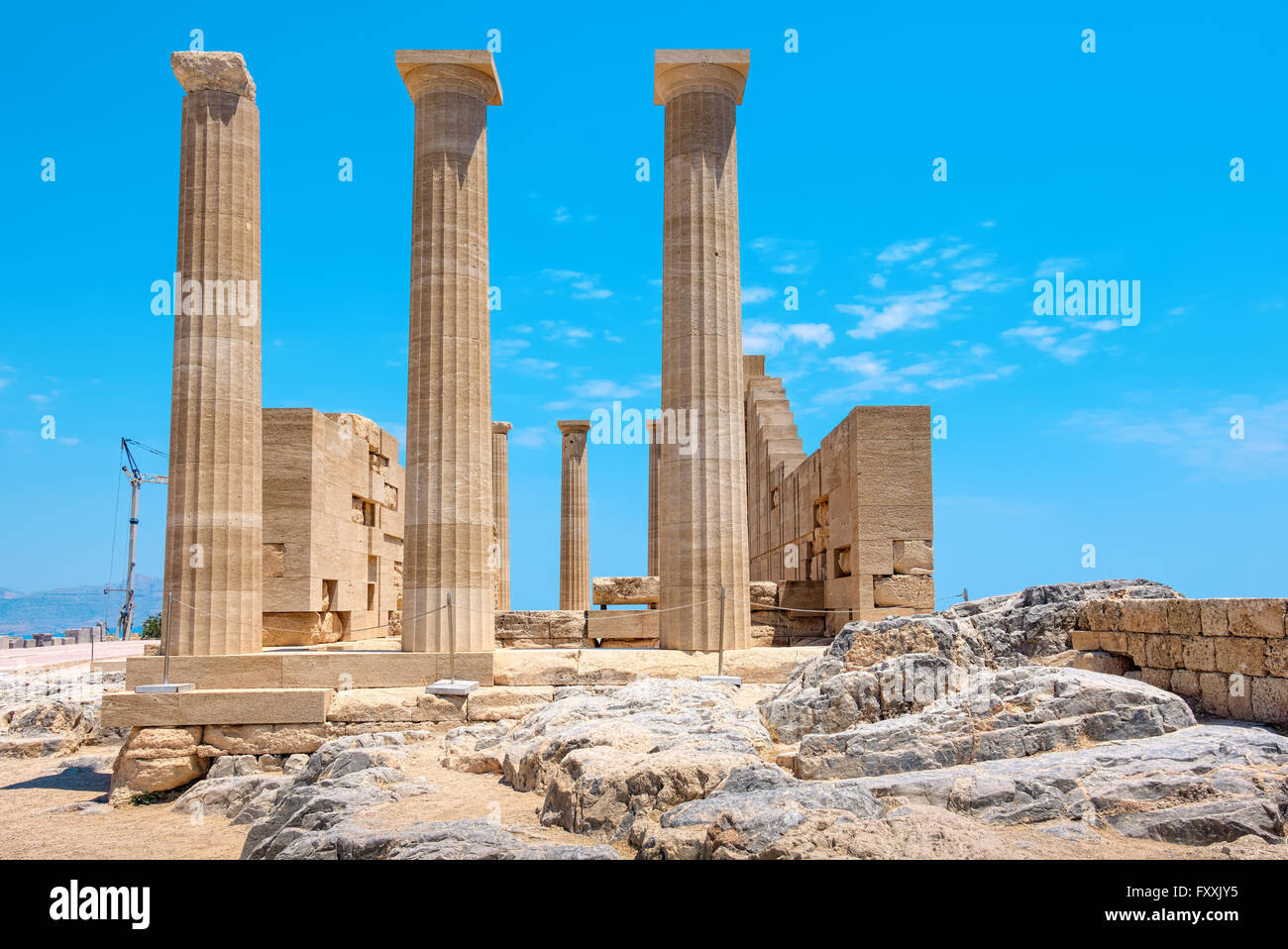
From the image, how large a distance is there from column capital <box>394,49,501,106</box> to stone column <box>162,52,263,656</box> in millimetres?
2246

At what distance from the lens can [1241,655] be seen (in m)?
9.20

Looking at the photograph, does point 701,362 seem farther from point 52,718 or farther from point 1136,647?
point 52,718

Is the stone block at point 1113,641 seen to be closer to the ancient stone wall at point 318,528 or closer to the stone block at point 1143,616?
the stone block at point 1143,616

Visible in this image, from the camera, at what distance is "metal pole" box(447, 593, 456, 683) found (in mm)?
12844

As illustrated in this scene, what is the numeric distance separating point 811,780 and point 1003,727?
1.60m

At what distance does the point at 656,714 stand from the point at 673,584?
14.7 ft

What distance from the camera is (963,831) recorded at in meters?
5.42

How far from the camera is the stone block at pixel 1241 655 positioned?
899cm

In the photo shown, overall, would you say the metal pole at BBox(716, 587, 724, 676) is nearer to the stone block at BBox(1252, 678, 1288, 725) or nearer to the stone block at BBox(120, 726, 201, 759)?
the stone block at BBox(1252, 678, 1288, 725)

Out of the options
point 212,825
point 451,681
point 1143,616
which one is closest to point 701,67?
point 451,681
